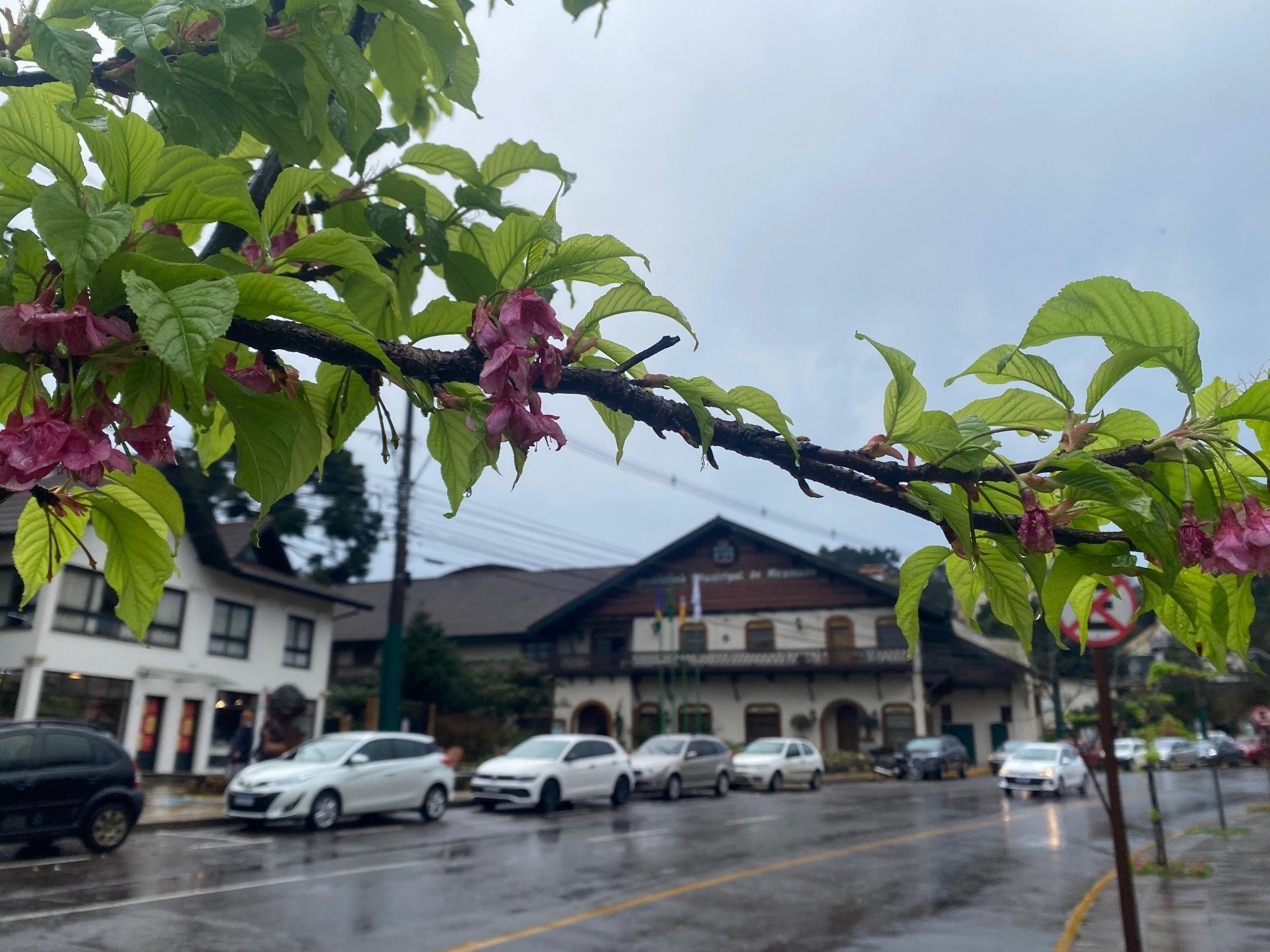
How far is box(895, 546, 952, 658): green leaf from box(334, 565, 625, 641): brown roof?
1656 inches

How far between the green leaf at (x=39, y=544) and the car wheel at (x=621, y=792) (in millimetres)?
21144

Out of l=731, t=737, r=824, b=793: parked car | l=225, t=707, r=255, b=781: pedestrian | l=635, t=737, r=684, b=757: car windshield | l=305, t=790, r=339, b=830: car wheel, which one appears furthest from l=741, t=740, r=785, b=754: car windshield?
l=305, t=790, r=339, b=830: car wheel

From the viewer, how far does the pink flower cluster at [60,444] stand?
1.12 m

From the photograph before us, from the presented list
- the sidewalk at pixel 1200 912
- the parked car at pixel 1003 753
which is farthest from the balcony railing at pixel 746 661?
the sidewalk at pixel 1200 912

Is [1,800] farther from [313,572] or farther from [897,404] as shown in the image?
[313,572]

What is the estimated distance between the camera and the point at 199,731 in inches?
1069

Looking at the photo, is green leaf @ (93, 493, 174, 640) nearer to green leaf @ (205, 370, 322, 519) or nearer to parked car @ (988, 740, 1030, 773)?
green leaf @ (205, 370, 322, 519)

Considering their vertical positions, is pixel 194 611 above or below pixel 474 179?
above

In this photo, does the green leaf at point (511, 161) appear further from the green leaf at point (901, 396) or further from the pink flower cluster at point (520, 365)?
the green leaf at point (901, 396)

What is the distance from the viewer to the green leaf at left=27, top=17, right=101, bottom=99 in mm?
1288

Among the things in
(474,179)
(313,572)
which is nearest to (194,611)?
(313,572)

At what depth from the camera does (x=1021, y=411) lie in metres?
1.53

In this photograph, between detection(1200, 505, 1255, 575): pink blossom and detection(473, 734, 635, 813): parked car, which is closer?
detection(1200, 505, 1255, 575): pink blossom

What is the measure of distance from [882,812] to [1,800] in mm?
16625
